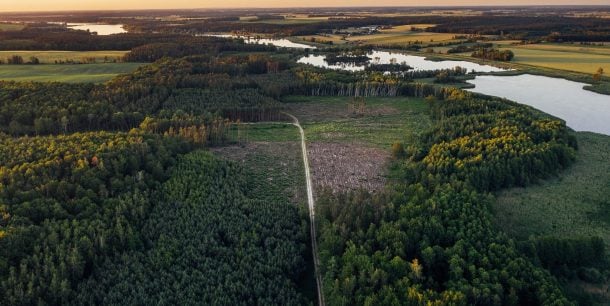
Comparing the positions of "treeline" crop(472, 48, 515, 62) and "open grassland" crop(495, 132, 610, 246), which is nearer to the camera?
"open grassland" crop(495, 132, 610, 246)

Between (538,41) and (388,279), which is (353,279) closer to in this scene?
(388,279)

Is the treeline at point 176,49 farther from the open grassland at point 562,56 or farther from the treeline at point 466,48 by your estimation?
the open grassland at point 562,56

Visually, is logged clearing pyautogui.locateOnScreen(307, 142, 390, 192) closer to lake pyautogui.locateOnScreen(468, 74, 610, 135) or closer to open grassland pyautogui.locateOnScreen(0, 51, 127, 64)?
lake pyautogui.locateOnScreen(468, 74, 610, 135)

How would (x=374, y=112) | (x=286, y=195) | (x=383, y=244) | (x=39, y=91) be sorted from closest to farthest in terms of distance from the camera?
(x=383, y=244), (x=286, y=195), (x=39, y=91), (x=374, y=112)

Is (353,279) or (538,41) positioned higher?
(538,41)

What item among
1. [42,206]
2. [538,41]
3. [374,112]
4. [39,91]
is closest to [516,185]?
[374,112]

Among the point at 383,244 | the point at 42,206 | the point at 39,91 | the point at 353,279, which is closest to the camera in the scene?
the point at 353,279

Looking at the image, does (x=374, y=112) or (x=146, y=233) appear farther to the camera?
(x=374, y=112)

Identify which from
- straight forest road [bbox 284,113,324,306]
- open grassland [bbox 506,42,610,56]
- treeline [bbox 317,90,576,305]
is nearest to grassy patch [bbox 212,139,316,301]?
straight forest road [bbox 284,113,324,306]
